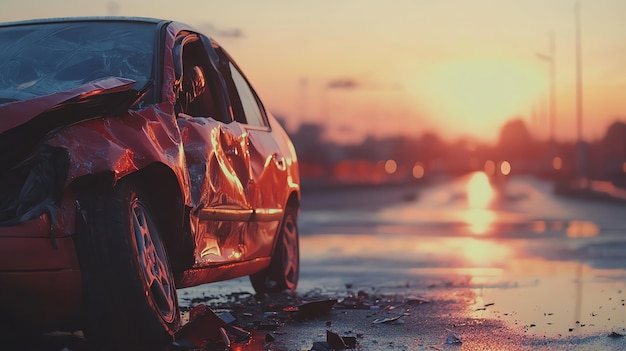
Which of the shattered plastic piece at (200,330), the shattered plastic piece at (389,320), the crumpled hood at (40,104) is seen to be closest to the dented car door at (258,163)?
the shattered plastic piece at (389,320)

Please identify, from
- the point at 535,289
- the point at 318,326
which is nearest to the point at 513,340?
the point at 318,326

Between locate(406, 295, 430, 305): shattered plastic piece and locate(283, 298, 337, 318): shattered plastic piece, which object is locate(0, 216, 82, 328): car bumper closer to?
locate(283, 298, 337, 318): shattered plastic piece

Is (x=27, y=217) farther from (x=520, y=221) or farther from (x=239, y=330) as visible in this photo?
(x=520, y=221)

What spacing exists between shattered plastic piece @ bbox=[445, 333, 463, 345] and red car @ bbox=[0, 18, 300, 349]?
1.34 m

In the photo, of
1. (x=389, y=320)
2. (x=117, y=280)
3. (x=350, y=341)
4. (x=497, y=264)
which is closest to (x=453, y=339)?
(x=350, y=341)

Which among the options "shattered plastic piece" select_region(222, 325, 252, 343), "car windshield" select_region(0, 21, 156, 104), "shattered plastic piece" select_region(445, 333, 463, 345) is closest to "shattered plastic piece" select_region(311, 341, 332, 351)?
"shattered plastic piece" select_region(222, 325, 252, 343)

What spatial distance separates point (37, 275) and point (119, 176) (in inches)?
21.7

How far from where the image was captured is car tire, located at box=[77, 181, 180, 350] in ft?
15.8

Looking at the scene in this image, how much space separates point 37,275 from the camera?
4.66 meters

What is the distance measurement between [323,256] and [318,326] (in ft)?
26.2

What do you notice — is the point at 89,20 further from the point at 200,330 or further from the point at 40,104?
the point at 40,104

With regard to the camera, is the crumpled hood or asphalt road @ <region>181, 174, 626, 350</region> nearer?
the crumpled hood

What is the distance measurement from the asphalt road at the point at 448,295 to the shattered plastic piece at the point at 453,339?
0.03 ft

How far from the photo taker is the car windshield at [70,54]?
5.95 meters
